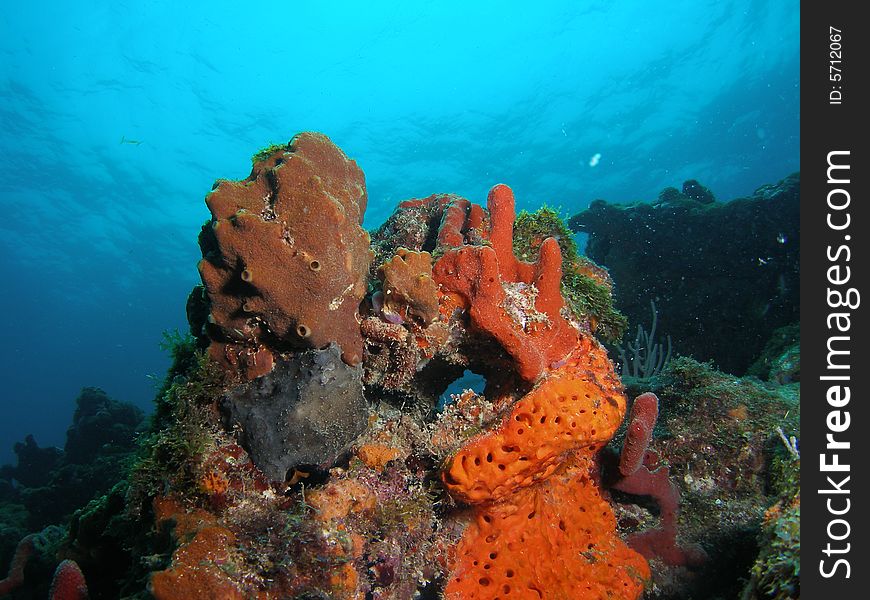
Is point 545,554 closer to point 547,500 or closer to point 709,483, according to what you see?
point 547,500

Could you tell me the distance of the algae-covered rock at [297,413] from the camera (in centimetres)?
297

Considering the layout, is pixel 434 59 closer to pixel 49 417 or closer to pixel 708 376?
pixel 708 376

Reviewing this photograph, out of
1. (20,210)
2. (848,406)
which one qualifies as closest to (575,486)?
(848,406)

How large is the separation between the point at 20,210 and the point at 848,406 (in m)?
49.7

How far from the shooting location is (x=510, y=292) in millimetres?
3562

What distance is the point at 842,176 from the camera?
2.81 meters

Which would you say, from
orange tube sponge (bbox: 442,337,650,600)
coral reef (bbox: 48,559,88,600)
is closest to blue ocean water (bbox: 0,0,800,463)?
orange tube sponge (bbox: 442,337,650,600)

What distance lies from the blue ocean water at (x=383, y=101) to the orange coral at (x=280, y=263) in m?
34.7

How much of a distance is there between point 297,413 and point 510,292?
6.34 feet

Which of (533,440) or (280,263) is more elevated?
(280,263)

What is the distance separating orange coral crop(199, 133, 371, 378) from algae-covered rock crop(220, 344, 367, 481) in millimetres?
139

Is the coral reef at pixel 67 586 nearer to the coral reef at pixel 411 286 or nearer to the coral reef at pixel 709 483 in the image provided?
the coral reef at pixel 411 286

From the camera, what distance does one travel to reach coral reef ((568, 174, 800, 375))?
9.41 m

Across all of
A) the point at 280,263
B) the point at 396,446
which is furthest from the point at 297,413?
the point at 280,263
